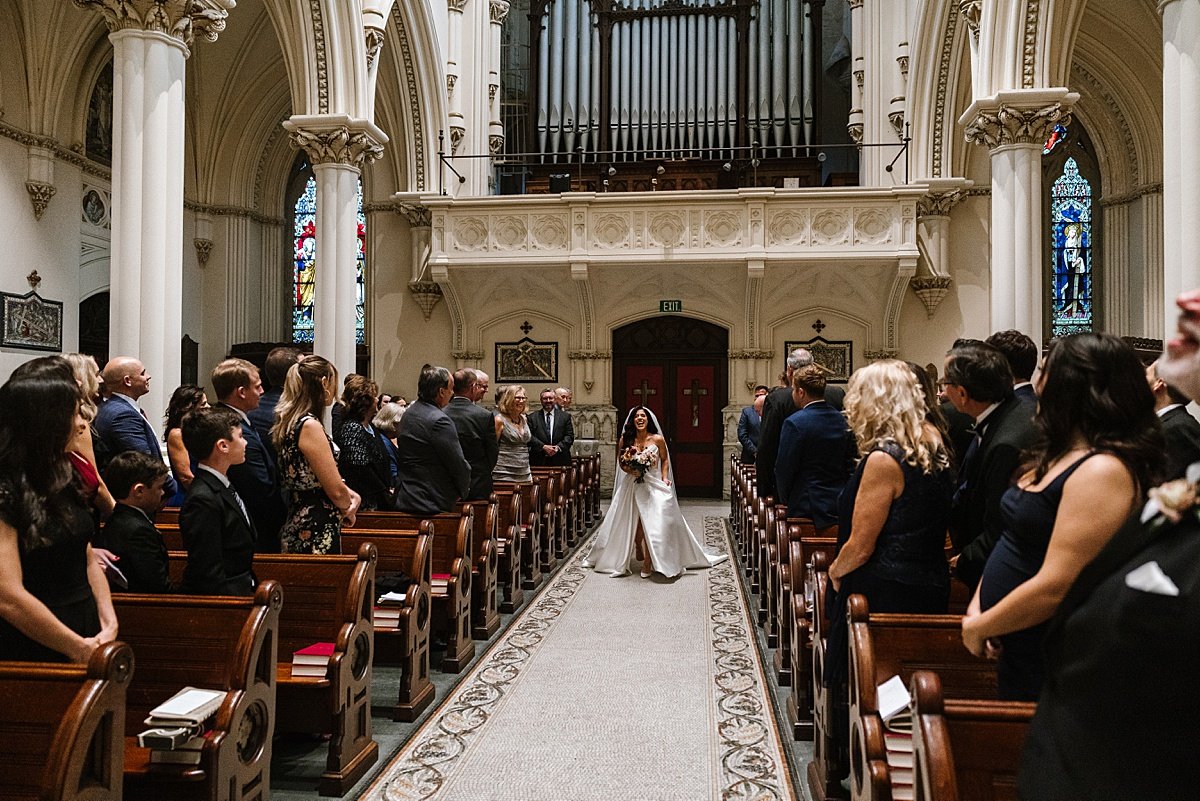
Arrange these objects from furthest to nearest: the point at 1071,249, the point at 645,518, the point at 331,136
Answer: the point at 1071,249 < the point at 331,136 < the point at 645,518

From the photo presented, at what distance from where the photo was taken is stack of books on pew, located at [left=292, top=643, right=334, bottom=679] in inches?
132

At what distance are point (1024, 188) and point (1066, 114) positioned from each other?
0.71 meters

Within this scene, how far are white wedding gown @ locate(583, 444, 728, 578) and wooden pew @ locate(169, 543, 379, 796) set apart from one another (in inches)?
157

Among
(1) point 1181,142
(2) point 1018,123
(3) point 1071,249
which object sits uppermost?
(3) point 1071,249

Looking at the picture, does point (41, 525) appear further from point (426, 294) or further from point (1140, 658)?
point (426, 294)

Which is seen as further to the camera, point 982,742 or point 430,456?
point 430,456

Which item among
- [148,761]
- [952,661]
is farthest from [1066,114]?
[148,761]

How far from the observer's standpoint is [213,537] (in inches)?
117

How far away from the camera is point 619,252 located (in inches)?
471

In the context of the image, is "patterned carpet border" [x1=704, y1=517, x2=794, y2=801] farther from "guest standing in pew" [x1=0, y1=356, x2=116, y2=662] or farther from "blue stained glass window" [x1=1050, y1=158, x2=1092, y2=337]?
"blue stained glass window" [x1=1050, y1=158, x2=1092, y2=337]

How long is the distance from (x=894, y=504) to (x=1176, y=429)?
85 cm

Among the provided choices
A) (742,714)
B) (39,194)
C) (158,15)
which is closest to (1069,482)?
(742,714)

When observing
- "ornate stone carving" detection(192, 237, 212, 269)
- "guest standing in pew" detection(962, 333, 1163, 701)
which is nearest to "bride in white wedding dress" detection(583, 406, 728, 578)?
"guest standing in pew" detection(962, 333, 1163, 701)

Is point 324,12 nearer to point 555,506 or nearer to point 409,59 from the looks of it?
point 409,59
